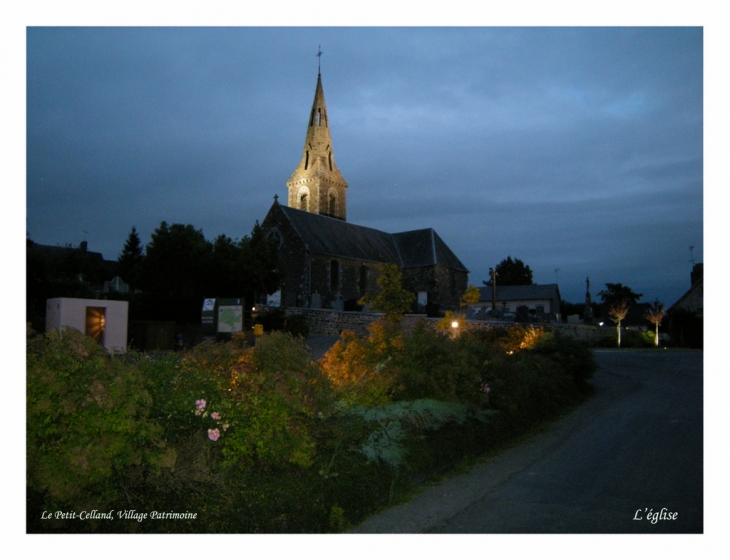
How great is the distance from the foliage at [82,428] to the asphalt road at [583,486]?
215 cm

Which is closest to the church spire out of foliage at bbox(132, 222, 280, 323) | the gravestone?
the gravestone

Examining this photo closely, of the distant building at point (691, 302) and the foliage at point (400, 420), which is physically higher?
the distant building at point (691, 302)

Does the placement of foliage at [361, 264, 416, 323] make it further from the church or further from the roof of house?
the roof of house

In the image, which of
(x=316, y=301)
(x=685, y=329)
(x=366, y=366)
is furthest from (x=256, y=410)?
(x=316, y=301)

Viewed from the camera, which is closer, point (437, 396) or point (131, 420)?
point (131, 420)

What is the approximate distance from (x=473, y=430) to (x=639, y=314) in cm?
5011

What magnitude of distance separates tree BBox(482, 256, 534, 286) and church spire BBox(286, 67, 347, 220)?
39.3 metres

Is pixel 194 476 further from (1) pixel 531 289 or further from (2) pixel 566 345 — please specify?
(1) pixel 531 289

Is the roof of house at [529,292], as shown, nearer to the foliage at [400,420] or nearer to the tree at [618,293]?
the tree at [618,293]

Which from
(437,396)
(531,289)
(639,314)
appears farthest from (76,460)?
(531,289)

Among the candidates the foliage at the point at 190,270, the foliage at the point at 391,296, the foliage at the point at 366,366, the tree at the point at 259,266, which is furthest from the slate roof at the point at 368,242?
the foliage at the point at 366,366

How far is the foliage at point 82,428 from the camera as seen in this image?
4043 millimetres

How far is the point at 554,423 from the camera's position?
9.88m

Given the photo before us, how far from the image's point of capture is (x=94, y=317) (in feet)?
54.1
